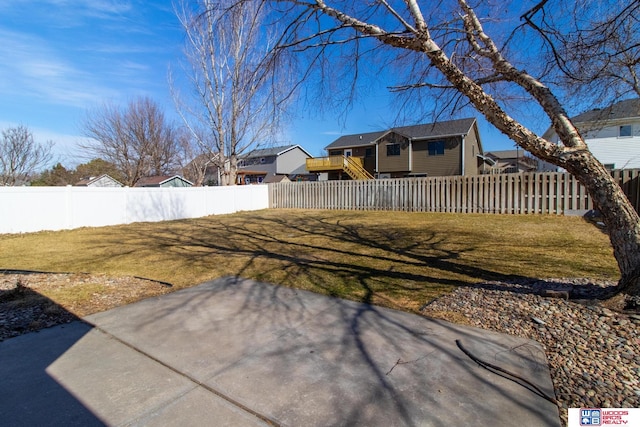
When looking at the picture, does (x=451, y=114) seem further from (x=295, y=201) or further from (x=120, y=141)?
(x=120, y=141)

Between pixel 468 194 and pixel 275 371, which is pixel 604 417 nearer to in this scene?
pixel 275 371

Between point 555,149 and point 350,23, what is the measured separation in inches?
109

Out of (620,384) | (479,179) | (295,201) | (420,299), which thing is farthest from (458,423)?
(295,201)

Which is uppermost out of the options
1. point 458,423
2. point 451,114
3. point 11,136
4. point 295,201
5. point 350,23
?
point 11,136

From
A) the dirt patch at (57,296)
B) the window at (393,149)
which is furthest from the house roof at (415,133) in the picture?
the dirt patch at (57,296)

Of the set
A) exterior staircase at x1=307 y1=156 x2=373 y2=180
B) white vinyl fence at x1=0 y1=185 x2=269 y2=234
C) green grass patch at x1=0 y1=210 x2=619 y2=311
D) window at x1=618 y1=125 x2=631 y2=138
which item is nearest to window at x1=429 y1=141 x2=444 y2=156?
exterior staircase at x1=307 y1=156 x2=373 y2=180

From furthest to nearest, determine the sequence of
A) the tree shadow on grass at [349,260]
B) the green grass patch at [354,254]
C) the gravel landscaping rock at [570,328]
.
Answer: the green grass patch at [354,254] < the tree shadow on grass at [349,260] < the gravel landscaping rock at [570,328]

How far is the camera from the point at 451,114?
235 inches

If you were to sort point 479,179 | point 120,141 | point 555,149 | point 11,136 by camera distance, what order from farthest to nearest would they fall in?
point 120,141
point 11,136
point 479,179
point 555,149

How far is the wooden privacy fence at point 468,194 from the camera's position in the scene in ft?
37.9

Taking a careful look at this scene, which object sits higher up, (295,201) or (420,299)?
(295,201)

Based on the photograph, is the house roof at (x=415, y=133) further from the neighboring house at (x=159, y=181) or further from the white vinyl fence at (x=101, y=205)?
the neighboring house at (x=159, y=181)

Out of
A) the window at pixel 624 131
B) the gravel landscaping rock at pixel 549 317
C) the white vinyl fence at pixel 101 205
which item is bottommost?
the gravel landscaping rock at pixel 549 317

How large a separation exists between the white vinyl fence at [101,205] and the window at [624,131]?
83.9ft
